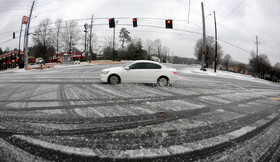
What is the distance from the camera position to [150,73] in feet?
25.1

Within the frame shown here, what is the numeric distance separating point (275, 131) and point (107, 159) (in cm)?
356

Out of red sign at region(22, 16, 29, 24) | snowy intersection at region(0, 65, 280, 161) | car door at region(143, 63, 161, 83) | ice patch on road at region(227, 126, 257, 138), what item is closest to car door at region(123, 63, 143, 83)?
car door at region(143, 63, 161, 83)

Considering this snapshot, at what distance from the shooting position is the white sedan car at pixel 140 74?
7617mm

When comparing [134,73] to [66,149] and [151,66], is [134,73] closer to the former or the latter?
[151,66]

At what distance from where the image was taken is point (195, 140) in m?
2.27

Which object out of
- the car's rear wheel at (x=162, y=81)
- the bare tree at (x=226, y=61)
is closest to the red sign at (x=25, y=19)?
the car's rear wheel at (x=162, y=81)

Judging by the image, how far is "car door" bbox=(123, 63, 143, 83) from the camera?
25.0 feet

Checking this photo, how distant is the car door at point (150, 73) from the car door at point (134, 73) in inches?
9.8

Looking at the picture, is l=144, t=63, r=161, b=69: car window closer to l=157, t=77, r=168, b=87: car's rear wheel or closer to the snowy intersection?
l=157, t=77, r=168, b=87: car's rear wheel

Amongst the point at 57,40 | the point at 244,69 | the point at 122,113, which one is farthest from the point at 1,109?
the point at 244,69

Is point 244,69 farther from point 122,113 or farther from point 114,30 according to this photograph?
point 122,113

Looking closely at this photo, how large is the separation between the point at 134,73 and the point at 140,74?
36cm

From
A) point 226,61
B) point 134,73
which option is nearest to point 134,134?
point 134,73

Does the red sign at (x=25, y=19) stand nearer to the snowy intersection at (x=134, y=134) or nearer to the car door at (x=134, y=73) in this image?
the car door at (x=134, y=73)
